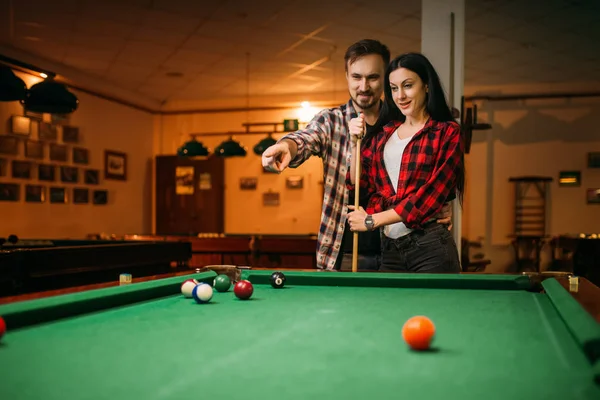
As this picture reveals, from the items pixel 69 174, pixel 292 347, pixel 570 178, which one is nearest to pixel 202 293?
pixel 292 347

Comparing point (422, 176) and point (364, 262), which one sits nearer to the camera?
point (422, 176)

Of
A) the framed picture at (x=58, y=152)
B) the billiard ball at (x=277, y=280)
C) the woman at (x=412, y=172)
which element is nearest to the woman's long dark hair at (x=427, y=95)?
the woman at (x=412, y=172)

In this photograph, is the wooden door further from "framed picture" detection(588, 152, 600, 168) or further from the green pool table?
the green pool table

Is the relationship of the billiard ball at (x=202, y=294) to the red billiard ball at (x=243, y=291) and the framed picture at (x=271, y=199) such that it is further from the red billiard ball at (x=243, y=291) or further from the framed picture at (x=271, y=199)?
the framed picture at (x=271, y=199)

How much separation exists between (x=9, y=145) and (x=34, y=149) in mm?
387

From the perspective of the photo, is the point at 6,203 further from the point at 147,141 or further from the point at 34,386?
the point at 34,386

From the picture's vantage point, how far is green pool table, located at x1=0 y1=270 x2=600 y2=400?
0.91 metres

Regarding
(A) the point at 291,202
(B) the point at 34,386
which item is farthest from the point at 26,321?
(A) the point at 291,202

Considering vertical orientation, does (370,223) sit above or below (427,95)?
below

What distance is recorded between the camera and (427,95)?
10.3 feet

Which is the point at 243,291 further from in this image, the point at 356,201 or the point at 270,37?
the point at 270,37

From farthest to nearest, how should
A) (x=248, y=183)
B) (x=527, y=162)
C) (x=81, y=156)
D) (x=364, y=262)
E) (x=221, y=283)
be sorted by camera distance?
(x=248, y=183)
(x=527, y=162)
(x=81, y=156)
(x=364, y=262)
(x=221, y=283)

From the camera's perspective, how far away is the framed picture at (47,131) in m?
7.03

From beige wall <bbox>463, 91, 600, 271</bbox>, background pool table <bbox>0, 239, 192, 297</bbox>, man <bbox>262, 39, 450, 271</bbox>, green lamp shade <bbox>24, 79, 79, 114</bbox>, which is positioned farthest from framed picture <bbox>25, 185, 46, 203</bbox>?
beige wall <bbox>463, 91, 600, 271</bbox>
